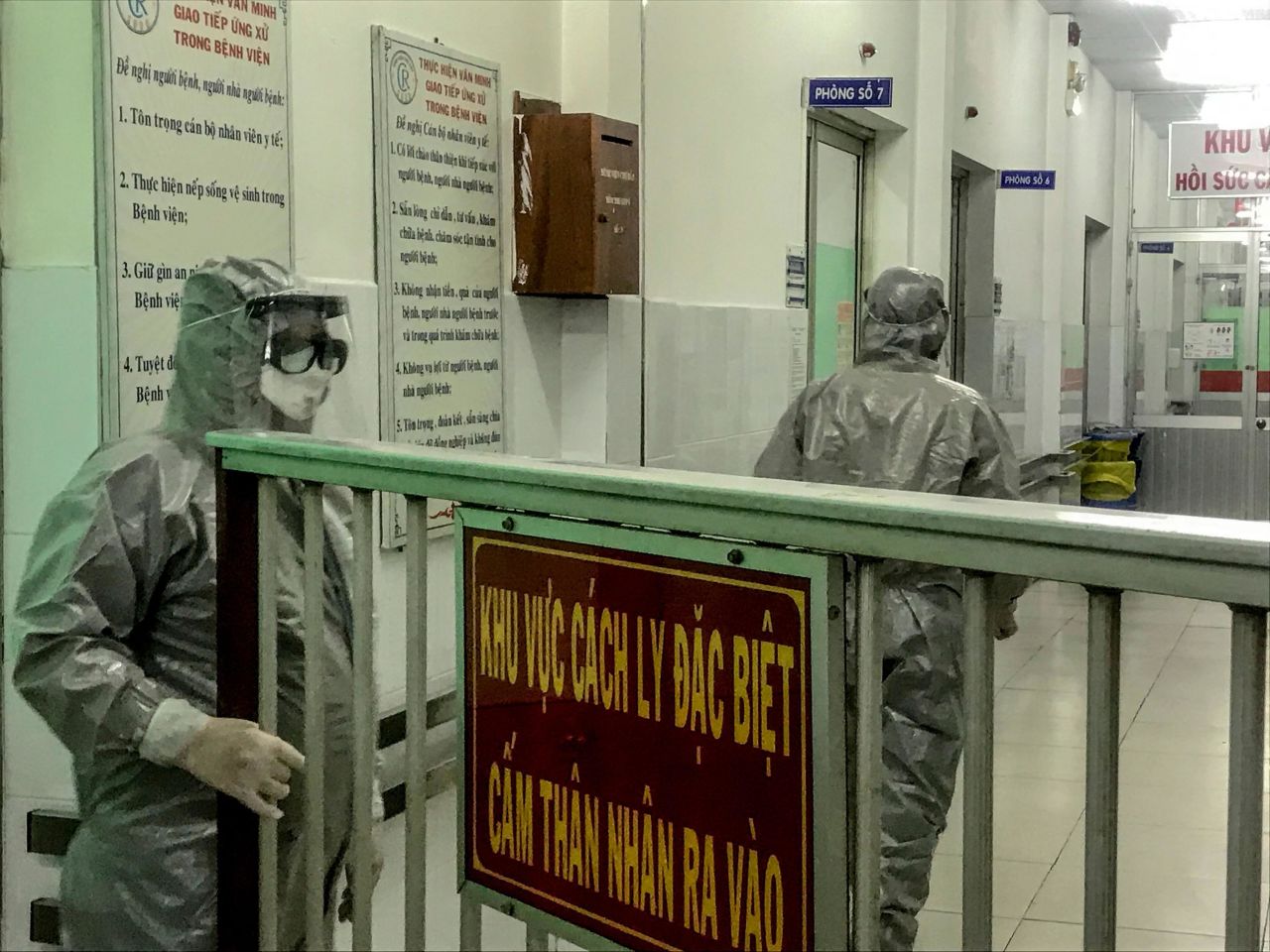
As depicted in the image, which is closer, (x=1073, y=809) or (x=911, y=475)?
(x=1073, y=809)

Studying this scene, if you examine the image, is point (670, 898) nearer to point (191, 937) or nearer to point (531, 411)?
point (191, 937)

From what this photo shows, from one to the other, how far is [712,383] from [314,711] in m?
2.41

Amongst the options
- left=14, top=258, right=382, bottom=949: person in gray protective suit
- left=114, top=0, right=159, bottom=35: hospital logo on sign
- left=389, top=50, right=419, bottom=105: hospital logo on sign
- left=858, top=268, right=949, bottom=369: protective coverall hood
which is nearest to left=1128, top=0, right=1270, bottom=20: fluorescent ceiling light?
left=858, top=268, right=949, bottom=369: protective coverall hood

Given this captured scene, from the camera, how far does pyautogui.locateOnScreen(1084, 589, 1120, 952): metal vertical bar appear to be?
35.6 inches

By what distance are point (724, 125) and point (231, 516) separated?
2.56m

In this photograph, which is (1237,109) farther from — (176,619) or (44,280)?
(176,619)

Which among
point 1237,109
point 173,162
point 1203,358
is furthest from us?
point 1203,358

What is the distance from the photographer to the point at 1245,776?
2.75ft

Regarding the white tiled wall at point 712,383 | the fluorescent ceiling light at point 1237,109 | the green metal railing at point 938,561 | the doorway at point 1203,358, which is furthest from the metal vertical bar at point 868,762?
the doorway at point 1203,358

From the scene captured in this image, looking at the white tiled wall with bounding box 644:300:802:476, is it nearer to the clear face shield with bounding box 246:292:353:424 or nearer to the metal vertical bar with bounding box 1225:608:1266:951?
the clear face shield with bounding box 246:292:353:424

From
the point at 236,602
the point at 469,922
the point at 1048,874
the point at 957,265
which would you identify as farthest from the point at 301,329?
the point at 957,265

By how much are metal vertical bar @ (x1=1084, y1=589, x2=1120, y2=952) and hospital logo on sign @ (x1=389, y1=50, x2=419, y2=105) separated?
1.84 metres

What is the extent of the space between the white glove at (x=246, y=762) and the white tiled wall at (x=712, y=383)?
1836mm

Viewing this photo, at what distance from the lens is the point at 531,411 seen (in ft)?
9.73
